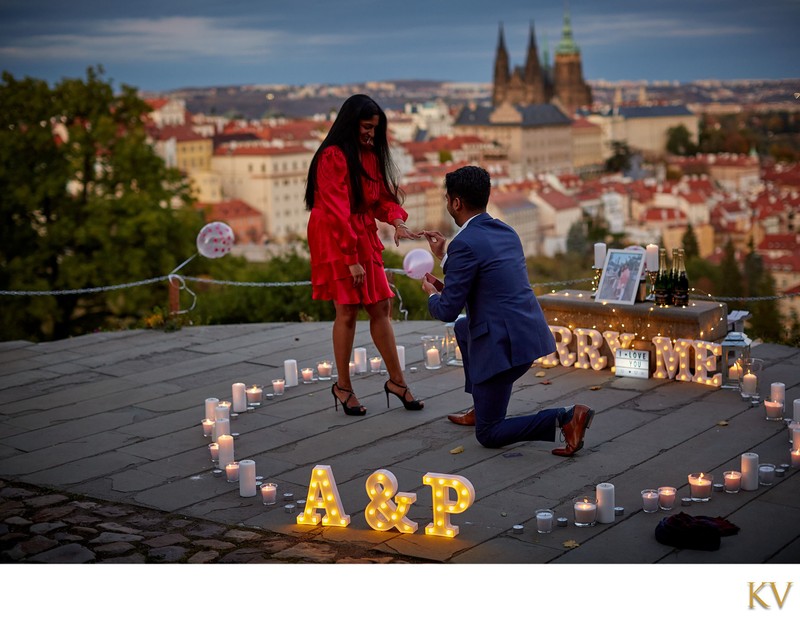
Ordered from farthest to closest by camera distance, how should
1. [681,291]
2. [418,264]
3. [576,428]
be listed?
[681,291], [418,264], [576,428]

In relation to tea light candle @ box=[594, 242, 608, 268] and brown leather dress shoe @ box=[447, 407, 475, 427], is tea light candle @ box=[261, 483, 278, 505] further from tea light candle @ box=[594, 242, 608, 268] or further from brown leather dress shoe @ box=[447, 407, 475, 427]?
tea light candle @ box=[594, 242, 608, 268]

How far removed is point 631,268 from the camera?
5758 millimetres

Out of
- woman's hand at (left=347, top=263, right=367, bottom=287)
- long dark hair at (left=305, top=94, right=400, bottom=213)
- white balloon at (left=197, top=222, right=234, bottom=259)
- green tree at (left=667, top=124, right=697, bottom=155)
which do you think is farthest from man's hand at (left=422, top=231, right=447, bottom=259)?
green tree at (left=667, top=124, right=697, bottom=155)

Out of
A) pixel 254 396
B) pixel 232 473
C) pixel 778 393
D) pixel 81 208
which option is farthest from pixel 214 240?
pixel 81 208

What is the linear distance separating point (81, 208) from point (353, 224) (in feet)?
58.3

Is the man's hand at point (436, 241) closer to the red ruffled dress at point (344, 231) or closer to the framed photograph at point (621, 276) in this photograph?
the red ruffled dress at point (344, 231)

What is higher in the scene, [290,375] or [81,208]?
[81,208]

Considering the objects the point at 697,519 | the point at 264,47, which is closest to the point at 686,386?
the point at 697,519

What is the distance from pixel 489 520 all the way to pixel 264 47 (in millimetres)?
55838

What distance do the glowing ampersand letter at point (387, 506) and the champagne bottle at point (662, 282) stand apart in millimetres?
2523

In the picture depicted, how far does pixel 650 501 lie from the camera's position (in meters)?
3.57

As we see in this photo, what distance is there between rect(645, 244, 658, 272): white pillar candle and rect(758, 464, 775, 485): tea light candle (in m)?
1.92

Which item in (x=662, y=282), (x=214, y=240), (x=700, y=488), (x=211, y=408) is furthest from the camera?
(x=214, y=240)

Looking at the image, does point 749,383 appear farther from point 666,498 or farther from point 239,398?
point 239,398
